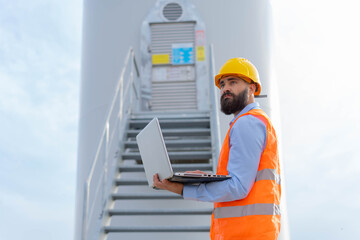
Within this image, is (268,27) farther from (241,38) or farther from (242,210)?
(242,210)

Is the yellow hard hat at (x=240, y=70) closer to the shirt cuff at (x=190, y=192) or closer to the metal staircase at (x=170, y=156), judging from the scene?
the shirt cuff at (x=190, y=192)

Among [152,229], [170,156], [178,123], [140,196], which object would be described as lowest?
[152,229]

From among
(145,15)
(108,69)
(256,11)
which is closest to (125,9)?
(145,15)

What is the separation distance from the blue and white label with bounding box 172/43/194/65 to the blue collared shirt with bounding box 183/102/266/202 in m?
4.46

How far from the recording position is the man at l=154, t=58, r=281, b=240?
6.15ft

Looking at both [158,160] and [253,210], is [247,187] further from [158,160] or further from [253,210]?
[158,160]

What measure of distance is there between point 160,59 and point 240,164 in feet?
15.4

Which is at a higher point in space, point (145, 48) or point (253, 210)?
point (145, 48)

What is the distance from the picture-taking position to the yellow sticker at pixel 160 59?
6398mm

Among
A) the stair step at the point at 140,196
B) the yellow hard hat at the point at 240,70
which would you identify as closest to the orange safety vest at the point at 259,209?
the yellow hard hat at the point at 240,70

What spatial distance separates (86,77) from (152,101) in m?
1.26

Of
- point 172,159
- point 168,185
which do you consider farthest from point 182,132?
point 168,185

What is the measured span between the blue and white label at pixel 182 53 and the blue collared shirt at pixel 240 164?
14.6 ft

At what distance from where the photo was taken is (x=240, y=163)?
74.7 inches
